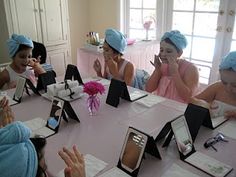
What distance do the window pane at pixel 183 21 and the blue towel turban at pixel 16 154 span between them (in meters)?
2.90

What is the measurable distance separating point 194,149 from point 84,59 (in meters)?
2.36

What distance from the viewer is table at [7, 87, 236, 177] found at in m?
1.14

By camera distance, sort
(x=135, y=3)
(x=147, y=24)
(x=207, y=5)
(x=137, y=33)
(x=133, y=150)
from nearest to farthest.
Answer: (x=133, y=150), (x=207, y=5), (x=147, y=24), (x=135, y=3), (x=137, y=33)

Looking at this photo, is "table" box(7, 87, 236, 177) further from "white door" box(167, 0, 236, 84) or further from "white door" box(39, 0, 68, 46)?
"white door" box(39, 0, 68, 46)

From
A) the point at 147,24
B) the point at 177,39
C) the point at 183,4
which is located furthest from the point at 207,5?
the point at 177,39

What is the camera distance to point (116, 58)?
229cm

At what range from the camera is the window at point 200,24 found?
9.74ft

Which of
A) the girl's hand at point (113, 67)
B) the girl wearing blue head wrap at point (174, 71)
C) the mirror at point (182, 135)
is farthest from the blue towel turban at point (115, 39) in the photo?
the mirror at point (182, 135)

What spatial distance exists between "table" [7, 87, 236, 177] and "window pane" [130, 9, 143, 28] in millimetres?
2303

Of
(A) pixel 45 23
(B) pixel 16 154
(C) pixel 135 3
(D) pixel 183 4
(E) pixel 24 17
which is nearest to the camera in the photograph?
(B) pixel 16 154

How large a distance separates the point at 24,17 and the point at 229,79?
8.38ft

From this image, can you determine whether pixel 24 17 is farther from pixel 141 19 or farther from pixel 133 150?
pixel 133 150

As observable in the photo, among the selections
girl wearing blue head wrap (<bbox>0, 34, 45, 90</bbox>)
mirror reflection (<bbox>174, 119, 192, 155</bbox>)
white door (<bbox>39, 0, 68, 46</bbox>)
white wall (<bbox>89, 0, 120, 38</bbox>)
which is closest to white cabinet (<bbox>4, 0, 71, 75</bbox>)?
white door (<bbox>39, 0, 68, 46</bbox>)

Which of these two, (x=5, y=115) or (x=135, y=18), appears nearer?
(x=5, y=115)
